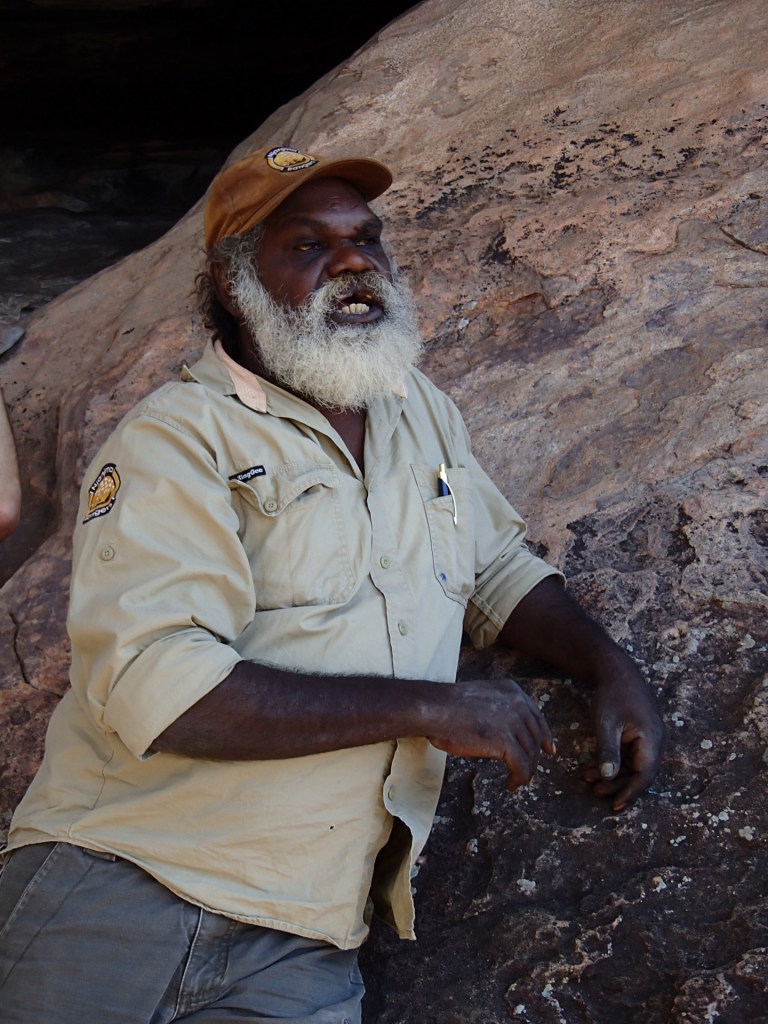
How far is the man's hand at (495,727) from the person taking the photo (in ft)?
6.24

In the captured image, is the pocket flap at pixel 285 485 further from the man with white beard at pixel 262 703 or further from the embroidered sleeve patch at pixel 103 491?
the embroidered sleeve patch at pixel 103 491

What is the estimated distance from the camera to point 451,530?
224cm

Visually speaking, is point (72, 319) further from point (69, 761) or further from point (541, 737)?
point (541, 737)

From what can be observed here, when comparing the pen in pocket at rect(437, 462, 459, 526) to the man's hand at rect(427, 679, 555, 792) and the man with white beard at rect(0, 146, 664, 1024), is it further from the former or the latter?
the man's hand at rect(427, 679, 555, 792)

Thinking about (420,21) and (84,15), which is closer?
(420,21)


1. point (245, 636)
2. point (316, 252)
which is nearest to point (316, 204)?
point (316, 252)

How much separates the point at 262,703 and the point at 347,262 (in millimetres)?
935

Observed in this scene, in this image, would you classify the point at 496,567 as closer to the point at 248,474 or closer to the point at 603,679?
the point at 603,679

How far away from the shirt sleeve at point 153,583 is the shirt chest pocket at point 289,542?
0.07m

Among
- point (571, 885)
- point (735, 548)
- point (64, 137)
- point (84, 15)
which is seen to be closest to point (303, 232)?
point (735, 548)

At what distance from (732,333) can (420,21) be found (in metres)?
1.72

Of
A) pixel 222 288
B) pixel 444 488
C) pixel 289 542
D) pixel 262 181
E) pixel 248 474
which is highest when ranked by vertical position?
pixel 262 181

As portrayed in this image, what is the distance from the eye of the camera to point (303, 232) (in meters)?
2.37

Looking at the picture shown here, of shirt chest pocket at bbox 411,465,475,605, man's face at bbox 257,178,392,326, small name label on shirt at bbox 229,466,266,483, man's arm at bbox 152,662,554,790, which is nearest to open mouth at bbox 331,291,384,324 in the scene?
man's face at bbox 257,178,392,326
